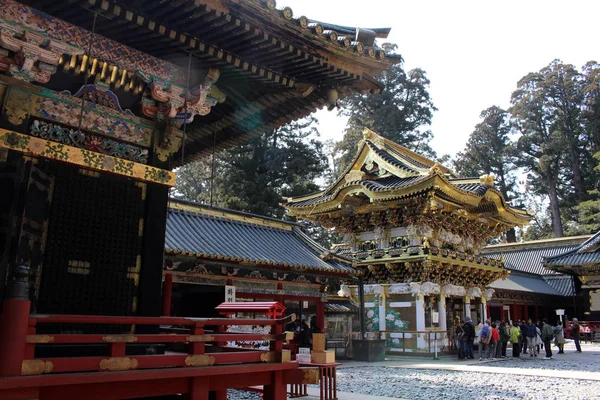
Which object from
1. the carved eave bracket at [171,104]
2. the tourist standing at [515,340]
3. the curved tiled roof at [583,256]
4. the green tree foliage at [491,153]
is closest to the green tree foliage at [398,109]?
the green tree foliage at [491,153]

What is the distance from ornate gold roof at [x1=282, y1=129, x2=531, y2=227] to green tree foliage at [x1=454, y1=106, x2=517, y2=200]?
90.9 feet

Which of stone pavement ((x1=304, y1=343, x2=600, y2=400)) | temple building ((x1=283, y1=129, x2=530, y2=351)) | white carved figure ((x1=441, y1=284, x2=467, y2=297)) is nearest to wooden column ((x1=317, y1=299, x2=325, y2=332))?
stone pavement ((x1=304, y1=343, x2=600, y2=400))

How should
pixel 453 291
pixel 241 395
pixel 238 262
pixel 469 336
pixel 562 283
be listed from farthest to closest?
pixel 562 283, pixel 453 291, pixel 469 336, pixel 238 262, pixel 241 395

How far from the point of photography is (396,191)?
2167 cm

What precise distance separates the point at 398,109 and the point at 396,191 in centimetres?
2796

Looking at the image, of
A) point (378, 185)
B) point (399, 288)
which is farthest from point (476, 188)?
point (399, 288)

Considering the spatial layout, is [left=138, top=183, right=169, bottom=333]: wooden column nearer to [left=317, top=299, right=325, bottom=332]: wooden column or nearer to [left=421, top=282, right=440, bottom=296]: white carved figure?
[left=317, top=299, right=325, bottom=332]: wooden column

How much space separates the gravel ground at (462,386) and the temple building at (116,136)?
5.32 m

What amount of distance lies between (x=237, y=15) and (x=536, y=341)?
2071cm

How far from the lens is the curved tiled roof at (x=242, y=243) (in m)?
14.2

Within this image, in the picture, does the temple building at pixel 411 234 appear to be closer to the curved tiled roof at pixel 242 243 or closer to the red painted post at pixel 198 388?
the curved tiled roof at pixel 242 243

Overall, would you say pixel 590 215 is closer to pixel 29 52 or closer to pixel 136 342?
pixel 136 342

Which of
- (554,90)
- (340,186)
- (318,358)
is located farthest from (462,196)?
(554,90)

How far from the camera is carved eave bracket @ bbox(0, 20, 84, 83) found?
5578 mm
